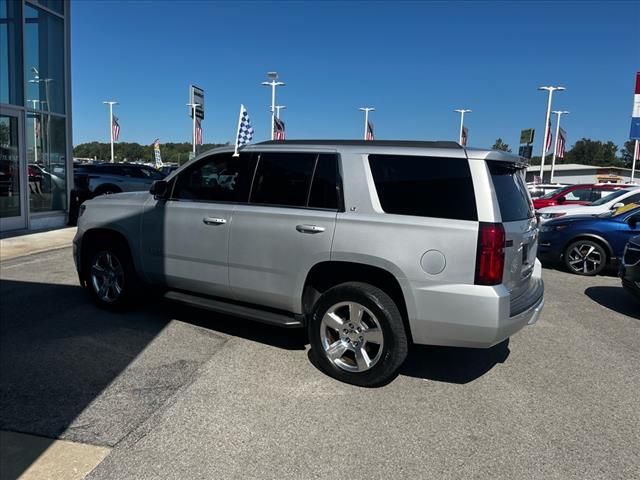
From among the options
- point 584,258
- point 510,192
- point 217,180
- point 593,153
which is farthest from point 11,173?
point 593,153

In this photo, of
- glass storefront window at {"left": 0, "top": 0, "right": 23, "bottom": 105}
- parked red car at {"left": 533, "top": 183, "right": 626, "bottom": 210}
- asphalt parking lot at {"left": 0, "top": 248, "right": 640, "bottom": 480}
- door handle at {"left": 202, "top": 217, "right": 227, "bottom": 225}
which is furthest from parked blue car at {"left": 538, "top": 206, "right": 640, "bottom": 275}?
glass storefront window at {"left": 0, "top": 0, "right": 23, "bottom": 105}

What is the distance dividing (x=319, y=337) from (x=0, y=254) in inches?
306

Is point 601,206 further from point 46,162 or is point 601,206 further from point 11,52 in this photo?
point 11,52

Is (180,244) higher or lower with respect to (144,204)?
lower

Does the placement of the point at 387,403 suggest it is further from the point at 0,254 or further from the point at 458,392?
the point at 0,254

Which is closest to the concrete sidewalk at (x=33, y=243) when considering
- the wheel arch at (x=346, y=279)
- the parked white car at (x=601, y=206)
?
the wheel arch at (x=346, y=279)

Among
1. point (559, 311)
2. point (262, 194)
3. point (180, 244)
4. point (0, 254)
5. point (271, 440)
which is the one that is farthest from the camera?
point (0, 254)

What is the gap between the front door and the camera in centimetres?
1184

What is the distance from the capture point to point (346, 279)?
4406mm

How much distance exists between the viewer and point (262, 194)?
4.81 metres

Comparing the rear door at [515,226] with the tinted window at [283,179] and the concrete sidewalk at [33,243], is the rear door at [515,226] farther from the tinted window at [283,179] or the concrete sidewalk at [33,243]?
the concrete sidewalk at [33,243]

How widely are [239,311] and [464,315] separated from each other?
2.06 metres

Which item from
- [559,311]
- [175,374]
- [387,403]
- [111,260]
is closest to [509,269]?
[387,403]

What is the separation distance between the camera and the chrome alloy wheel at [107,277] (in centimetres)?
588
